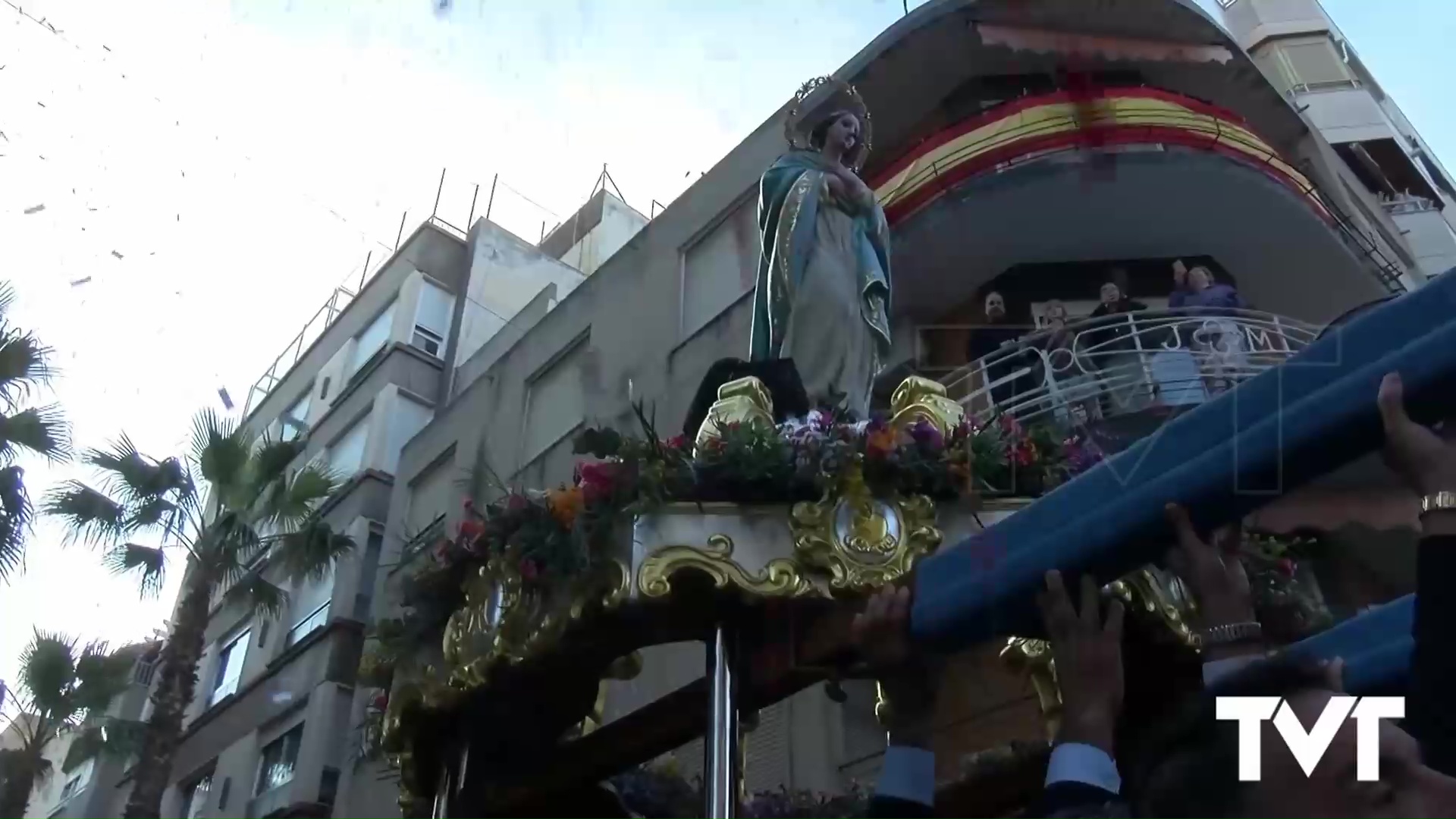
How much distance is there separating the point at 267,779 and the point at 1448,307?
20447 millimetres

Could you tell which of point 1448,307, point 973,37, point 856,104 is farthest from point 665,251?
point 1448,307

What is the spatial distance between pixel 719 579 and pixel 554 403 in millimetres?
13362

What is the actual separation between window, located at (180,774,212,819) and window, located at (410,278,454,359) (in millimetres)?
8765

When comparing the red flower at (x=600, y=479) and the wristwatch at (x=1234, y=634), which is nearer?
the wristwatch at (x=1234, y=634)

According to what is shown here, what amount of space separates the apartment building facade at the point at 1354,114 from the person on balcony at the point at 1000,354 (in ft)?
29.2

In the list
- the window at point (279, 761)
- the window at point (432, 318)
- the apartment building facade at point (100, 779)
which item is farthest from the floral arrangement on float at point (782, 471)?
the apartment building facade at point (100, 779)

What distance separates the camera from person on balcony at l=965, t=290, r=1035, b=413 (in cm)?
1160

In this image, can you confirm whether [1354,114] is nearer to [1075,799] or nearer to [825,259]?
[825,259]

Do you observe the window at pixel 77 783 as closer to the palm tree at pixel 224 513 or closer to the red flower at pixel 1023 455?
the palm tree at pixel 224 513

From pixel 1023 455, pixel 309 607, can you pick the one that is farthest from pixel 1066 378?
pixel 309 607

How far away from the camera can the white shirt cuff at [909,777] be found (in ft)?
10.8

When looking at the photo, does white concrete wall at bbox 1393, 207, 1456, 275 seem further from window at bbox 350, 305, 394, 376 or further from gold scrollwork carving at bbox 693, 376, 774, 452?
window at bbox 350, 305, 394, 376

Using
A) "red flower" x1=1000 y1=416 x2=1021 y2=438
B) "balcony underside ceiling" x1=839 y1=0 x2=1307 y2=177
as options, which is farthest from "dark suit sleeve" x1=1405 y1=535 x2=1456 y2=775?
"balcony underside ceiling" x1=839 y1=0 x2=1307 y2=177

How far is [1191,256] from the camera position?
1429cm
